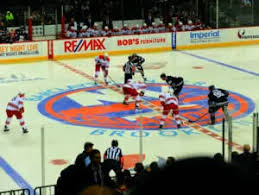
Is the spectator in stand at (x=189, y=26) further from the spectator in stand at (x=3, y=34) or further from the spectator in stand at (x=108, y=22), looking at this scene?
the spectator in stand at (x=3, y=34)

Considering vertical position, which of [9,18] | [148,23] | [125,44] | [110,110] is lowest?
[110,110]

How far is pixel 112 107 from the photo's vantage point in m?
17.7

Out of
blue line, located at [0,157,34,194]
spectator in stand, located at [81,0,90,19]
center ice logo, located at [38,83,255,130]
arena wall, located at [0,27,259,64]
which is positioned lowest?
blue line, located at [0,157,34,194]

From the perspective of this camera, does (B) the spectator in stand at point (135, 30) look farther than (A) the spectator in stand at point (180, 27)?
No

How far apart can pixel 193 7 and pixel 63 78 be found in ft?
44.7

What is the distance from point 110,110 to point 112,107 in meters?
0.39

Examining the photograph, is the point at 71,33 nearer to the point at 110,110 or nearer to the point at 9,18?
the point at 9,18

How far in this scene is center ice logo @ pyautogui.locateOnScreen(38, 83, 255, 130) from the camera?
15.6 metres

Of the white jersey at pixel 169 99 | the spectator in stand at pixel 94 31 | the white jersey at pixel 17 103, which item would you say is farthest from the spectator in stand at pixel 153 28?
the white jersey at pixel 17 103

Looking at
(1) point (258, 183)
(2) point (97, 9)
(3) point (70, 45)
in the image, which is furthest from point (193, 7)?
(1) point (258, 183)

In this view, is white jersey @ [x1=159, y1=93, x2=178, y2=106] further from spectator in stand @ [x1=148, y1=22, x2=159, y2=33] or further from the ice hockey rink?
spectator in stand @ [x1=148, y1=22, x2=159, y2=33]

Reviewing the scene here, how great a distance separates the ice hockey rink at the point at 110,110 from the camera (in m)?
11.0

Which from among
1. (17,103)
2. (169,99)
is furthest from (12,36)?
(169,99)

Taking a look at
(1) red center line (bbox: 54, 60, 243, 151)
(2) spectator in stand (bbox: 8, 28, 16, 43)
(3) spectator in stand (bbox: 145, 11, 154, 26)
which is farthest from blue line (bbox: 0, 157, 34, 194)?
(3) spectator in stand (bbox: 145, 11, 154, 26)
